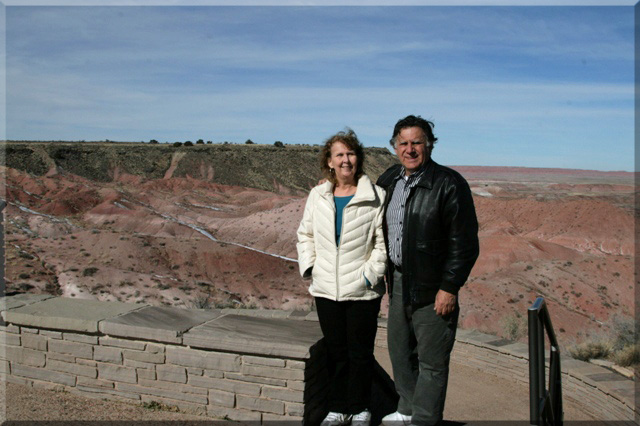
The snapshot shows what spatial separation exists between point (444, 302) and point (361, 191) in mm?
783

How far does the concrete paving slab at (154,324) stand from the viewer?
3.79 metres

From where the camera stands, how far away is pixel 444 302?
3.04m

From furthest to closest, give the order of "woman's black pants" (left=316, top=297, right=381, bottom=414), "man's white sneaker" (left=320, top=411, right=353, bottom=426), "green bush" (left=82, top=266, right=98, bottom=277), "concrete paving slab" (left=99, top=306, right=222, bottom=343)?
"green bush" (left=82, top=266, right=98, bottom=277)
"concrete paving slab" (left=99, top=306, right=222, bottom=343)
"man's white sneaker" (left=320, top=411, right=353, bottom=426)
"woman's black pants" (left=316, top=297, right=381, bottom=414)

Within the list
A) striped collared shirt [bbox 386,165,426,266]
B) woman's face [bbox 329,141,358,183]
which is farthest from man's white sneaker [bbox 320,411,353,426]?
woman's face [bbox 329,141,358,183]

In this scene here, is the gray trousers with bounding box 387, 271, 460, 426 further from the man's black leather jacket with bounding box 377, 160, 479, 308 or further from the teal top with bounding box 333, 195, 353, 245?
the teal top with bounding box 333, 195, 353, 245

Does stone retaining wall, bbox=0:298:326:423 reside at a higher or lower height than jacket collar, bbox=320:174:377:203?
lower

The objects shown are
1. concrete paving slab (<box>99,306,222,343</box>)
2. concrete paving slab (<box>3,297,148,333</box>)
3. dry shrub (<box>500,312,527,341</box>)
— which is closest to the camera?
concrete paving slab (<box>99,306,222,343</box>)

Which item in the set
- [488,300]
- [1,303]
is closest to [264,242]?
[488,300]

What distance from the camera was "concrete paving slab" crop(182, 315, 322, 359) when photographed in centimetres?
352

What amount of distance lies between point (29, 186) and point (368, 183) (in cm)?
3699

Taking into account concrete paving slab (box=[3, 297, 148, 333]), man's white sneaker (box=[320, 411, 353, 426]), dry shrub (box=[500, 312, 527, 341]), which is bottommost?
dry shrub (box=[500, 312, 527, 341])

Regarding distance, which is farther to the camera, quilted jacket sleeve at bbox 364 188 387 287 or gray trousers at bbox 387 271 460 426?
quilted jacket sleeve at bbox 364 188 387 287

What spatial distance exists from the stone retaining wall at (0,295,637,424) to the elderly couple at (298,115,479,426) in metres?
0.27

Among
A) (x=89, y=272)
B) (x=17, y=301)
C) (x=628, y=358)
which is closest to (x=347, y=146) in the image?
(x=17, y=301)
